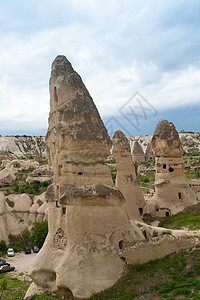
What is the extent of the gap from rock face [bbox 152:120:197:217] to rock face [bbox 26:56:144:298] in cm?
945

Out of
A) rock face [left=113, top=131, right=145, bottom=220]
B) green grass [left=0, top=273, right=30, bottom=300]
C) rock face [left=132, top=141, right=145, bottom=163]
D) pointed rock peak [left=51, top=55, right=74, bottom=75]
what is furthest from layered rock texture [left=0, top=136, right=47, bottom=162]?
pointed rock peak [left=51, top=55, right=74, bottom=75]

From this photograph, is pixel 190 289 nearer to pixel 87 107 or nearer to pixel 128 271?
pixel 128 271

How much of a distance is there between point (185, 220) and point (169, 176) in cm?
447

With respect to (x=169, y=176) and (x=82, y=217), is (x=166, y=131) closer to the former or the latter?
(x=169, y=176)

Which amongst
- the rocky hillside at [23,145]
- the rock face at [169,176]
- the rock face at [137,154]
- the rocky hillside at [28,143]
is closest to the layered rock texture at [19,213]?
the rock face at [169,176]

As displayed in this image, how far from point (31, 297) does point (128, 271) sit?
4162 mm

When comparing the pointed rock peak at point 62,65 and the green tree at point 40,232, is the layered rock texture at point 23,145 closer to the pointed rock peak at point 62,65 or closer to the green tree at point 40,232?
the green tree at point 40,232

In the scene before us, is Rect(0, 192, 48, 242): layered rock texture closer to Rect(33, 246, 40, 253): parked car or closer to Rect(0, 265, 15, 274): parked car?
Rect(33, 246, 40, 253): parked car

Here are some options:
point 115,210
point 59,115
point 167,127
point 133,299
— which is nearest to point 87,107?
point 59,115

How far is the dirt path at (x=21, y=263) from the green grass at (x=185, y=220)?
30.8 ft

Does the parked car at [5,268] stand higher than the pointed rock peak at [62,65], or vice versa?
the pointed rock peak at [62,65]

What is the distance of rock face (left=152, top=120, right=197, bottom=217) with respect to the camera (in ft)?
68.0

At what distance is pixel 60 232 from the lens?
38.6ft

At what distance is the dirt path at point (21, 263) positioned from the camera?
1652 centimetres
